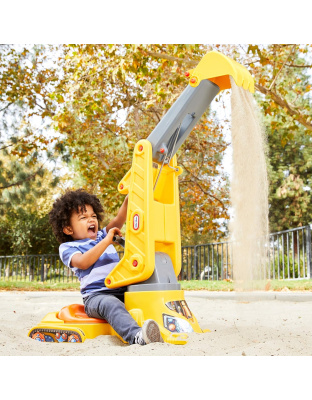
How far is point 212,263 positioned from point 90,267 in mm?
8600

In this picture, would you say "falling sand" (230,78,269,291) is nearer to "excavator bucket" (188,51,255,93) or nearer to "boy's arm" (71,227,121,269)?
"excavator bucket" (188,51,255,93)

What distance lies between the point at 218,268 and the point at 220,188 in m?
2.15

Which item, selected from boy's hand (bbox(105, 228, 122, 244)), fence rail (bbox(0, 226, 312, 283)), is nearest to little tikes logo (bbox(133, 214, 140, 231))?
boy's hand (bbox(105, 228, 122, 244))

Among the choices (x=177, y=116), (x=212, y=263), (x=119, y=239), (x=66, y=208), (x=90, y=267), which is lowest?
(x=212, y=263)

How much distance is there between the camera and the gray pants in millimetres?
2227

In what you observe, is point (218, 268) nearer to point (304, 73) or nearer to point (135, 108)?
point (135, 108)

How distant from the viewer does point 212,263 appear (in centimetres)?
1105

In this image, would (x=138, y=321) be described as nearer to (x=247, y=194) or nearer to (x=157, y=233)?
(x=157, y=233)

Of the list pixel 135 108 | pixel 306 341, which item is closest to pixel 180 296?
pixel 306 341

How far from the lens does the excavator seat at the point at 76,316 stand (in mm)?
2508

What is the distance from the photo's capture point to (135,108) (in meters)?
10.1

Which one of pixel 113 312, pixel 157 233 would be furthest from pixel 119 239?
pixel 113 312

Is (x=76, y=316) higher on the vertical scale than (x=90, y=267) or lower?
lower

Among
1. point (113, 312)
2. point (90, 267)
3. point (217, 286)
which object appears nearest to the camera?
point (113, 312)
